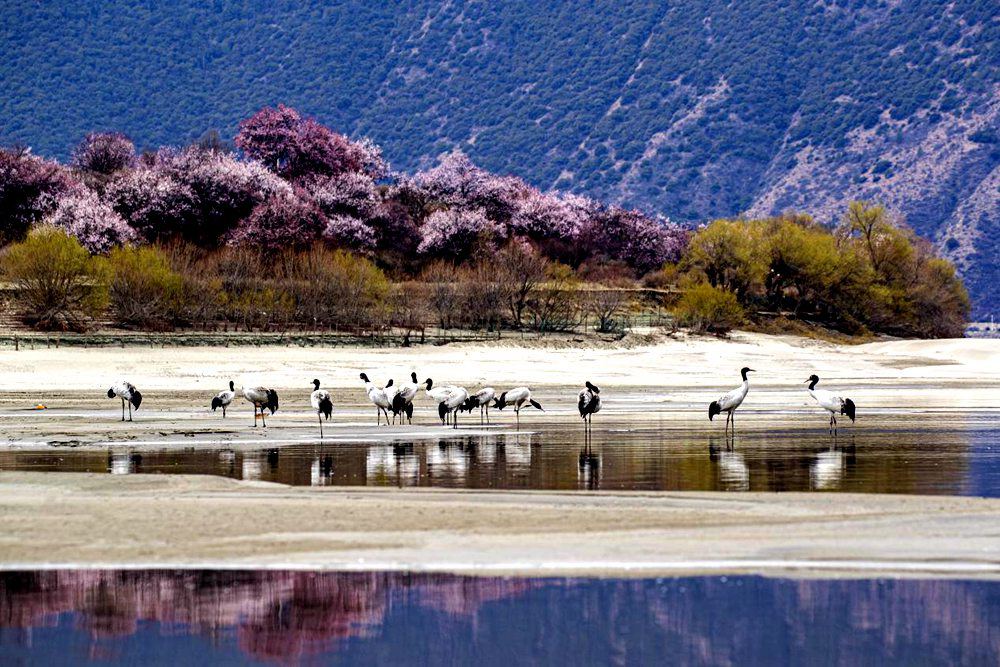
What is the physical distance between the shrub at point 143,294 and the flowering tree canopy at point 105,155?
32.1m

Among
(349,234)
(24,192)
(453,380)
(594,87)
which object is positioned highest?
(594,87)

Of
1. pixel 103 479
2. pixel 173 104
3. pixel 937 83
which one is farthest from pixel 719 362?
pixel 173 104

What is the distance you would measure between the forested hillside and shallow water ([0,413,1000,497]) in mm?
99130

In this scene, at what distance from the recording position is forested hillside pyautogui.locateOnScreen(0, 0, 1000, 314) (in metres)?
132

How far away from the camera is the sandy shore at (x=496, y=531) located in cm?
1252

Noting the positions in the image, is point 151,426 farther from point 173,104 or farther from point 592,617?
point 173,104

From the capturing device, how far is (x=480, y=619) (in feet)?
35.0

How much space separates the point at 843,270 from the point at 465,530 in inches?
2505

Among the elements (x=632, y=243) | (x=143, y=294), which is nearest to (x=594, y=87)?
(x=632, y=243)

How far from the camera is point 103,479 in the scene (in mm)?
18250

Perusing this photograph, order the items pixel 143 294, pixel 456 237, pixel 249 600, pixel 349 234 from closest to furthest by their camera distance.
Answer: pixel 249 600 < pixel 143 294 < pixel 349 234 < pixel 456 237

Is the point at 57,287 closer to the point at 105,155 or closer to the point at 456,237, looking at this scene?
the point at 456,237

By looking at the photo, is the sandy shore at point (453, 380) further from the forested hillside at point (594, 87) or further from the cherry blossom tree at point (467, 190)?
the forested hillside at point (594, 87)

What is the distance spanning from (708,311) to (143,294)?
2463 cm
